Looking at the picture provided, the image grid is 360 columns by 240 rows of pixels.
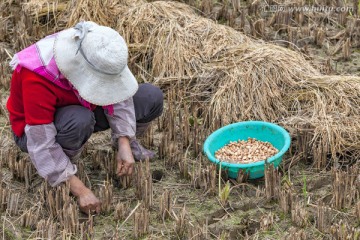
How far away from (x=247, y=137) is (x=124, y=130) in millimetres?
860

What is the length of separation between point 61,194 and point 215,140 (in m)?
1.03

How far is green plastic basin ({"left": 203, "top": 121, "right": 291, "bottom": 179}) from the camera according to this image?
14.1 ft

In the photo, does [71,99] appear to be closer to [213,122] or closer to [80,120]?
[80,120]

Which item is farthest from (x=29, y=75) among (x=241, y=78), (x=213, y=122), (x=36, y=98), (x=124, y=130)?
(x=241, y=78)

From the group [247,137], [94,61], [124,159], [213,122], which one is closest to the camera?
[94,61]

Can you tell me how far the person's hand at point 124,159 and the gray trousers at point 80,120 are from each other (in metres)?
0.17

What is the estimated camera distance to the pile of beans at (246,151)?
4492 millimetres

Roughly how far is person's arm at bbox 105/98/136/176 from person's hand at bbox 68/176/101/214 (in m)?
0.23

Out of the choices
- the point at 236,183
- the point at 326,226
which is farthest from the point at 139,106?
the point at 326,226

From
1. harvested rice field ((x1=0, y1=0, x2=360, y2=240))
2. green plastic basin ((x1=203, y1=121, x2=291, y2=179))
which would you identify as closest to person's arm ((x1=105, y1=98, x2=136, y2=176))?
harvested rice field ((x1=0, y1=0, x2=360, y2=240))

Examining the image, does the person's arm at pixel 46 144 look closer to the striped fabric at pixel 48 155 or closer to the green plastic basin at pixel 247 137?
the striped fabric at pixel 48 155

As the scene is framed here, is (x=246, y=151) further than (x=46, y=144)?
Yes

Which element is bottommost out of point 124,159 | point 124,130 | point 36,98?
point 124,159

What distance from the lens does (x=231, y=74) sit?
16.7ft
